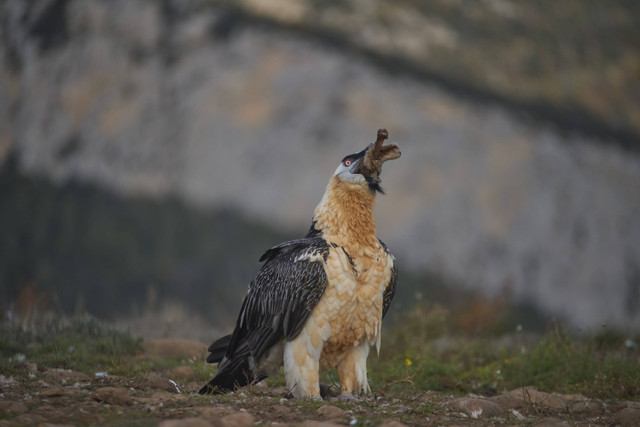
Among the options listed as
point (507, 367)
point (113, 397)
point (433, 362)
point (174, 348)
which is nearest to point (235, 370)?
point (113, 397)

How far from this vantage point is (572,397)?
6379mm

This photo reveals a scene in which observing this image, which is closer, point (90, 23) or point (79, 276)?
point (79, 276)

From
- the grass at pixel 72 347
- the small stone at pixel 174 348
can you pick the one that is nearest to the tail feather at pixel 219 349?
the grass at pixel 72 347

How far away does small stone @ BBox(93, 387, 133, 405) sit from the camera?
181 inches

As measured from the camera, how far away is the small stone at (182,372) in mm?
6496

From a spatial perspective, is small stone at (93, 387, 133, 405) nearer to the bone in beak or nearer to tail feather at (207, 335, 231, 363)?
tail feather at (207, 335, 231, 363)

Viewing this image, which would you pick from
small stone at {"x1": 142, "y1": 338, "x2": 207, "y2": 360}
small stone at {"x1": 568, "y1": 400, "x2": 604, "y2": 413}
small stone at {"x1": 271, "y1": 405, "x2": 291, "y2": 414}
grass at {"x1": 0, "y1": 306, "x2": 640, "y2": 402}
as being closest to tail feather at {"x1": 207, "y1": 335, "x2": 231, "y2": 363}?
grass at {"x1": 0, "y1": 306, "x2": 640, "y2": 402}

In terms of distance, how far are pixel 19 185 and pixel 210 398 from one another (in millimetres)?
14552

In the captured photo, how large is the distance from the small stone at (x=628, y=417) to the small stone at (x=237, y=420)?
2.82m

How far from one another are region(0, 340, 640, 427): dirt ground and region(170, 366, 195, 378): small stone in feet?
0.95

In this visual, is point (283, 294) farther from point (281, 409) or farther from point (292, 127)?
point (292, 127)

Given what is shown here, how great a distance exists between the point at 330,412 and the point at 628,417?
225 cm

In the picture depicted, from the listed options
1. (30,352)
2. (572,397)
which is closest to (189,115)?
(30,352)

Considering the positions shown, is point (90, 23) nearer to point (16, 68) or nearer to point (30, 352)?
point (16, 68)
